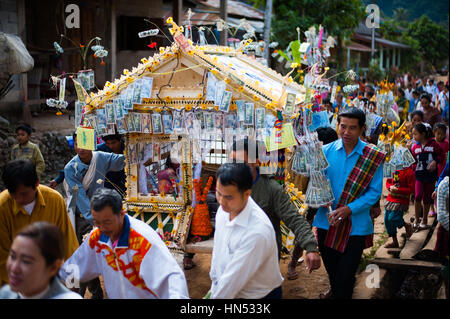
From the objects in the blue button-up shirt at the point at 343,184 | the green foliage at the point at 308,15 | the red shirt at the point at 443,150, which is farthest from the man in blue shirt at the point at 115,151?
the green foliage at the point at 308,15

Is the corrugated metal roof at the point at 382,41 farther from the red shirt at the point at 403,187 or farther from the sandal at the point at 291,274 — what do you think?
the sandal at the point at 291,274

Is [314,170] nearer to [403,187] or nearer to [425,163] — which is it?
[403,187]

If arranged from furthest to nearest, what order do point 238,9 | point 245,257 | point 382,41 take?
point 382,41
point 238,9
point 245,257

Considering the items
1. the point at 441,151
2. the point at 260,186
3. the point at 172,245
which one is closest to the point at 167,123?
the point at 172,245

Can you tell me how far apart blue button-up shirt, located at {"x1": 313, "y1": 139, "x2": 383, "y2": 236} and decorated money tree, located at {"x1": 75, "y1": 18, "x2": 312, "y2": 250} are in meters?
0.62

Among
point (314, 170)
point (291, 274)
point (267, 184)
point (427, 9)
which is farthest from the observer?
point (427, 9)

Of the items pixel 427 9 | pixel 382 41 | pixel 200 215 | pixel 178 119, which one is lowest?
pixel 200 215

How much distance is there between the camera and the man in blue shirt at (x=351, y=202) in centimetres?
412

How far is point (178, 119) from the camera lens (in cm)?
531

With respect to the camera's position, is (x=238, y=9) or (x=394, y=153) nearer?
(x=394, y=153)

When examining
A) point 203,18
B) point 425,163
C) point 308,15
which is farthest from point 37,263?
point 308,15

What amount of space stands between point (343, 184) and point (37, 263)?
2721 mm

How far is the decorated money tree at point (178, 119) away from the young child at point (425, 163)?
245cm
